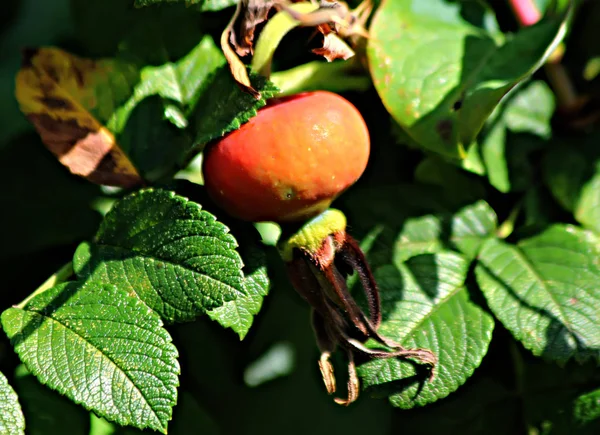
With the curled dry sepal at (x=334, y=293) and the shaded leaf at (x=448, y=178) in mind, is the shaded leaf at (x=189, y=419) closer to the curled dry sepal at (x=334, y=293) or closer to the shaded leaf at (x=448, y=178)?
the curled dry sepal at (x=334, y=293)

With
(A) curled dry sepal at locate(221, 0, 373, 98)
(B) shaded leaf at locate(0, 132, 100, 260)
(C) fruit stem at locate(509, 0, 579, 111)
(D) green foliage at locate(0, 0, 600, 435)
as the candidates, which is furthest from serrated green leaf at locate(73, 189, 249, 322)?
(C) fruit stem at locate(509, 0, 579, 111)

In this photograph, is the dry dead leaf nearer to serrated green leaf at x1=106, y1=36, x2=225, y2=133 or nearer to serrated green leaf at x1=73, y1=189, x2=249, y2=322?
serrated green leaf at x1=106, y1=36, x2=225, y2=133

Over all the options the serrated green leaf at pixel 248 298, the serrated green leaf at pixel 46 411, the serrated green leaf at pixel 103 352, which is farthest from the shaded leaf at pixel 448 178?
the serrated green leaf at pixel 46 411

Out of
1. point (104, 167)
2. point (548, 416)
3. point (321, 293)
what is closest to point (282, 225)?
point (321, 293)

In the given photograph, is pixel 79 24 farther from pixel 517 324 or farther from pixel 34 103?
pixel 517 324

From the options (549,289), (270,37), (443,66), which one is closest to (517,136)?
(443,66)

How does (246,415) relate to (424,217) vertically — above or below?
below

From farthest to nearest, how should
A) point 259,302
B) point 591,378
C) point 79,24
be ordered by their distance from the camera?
1. point 79,24
2. point 591,378
3. point 259,302
